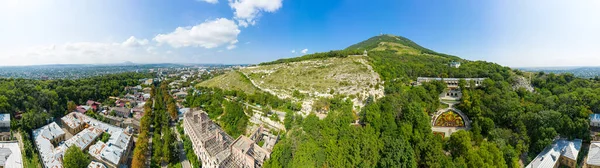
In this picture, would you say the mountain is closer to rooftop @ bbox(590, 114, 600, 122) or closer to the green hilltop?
the green hilltop

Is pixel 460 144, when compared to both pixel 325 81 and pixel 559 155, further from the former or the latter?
pixel 325 81

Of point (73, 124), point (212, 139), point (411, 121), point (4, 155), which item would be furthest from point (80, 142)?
point (411, 121)

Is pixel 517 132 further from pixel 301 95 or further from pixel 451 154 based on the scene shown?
pixel 301 95

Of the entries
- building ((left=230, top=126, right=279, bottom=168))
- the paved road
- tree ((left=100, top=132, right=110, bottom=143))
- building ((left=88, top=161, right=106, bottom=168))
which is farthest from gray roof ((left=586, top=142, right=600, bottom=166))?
tree ((left=100, top=132, right=110, bottom=143))

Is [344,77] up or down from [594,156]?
up

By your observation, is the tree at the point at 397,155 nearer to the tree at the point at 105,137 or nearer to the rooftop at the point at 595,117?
the rooftop at the point at 595,117

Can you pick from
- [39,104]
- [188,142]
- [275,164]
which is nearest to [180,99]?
[39,104]

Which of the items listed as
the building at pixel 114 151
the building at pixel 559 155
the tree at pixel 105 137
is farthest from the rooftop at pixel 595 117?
the tree at pixel 105 137

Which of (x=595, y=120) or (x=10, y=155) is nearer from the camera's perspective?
(x=595, y=120)
